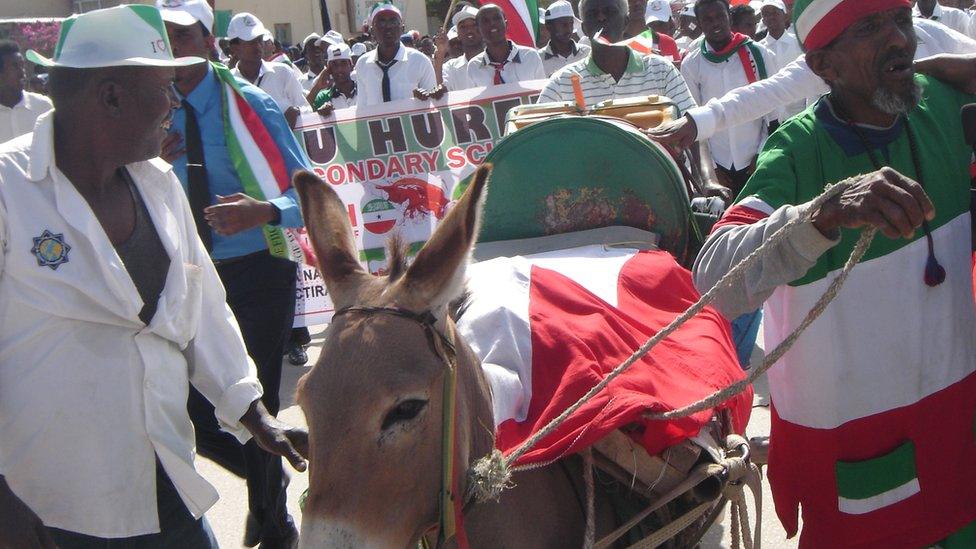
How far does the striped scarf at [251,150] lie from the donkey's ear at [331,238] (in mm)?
1527

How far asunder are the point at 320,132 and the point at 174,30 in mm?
4002

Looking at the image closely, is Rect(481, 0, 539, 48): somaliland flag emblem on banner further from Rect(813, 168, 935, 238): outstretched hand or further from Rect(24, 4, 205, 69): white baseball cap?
Rect(813, 168, 935, 238): outstretched hand

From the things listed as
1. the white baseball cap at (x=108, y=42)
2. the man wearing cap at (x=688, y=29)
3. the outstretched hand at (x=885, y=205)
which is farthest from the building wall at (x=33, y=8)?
the outstretched hand at (x=885, y=205)

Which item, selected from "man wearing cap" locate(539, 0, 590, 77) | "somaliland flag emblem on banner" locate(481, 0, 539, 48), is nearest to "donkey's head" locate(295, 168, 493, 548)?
"man wearing cap" locate(539, 0, 590, 77)

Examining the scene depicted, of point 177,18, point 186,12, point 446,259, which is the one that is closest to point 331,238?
point 446,259

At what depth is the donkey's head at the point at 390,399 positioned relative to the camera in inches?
90.2

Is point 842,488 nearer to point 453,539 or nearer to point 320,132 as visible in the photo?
point 453,539

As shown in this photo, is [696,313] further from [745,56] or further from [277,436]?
[745,56]

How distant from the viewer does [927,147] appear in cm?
280

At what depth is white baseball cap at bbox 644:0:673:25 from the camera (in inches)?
488

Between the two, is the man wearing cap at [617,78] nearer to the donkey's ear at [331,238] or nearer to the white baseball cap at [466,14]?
the donkey's ear at [331,238]

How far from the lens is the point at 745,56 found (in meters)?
8.35

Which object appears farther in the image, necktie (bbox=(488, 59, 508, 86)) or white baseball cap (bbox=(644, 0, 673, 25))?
white baseball cap (bbox=(644, 0, 673, 25))

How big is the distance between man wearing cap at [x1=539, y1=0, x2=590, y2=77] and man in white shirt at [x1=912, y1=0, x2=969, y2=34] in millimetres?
2969
